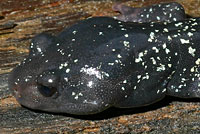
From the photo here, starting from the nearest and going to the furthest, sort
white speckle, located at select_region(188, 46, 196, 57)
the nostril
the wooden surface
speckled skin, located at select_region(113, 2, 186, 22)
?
the nostril
the wooden surface
white speckle, located at select_region(188, 46, 196, 57)
speckled skin, located at select_region(113, 2, 186, 22)

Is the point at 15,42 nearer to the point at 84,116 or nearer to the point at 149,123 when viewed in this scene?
the point at 84,116

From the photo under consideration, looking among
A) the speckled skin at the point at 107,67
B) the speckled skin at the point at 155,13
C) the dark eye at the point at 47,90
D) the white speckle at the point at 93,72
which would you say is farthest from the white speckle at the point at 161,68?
the speckled skin at the point at 155,13

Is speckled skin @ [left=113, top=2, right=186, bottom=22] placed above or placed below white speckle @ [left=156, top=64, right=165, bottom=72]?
above

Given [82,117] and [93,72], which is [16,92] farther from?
[93,72]

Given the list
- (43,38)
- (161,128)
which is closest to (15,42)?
(43,38)

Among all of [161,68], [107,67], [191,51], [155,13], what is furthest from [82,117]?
[155,13]

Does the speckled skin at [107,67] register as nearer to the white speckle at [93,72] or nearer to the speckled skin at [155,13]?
the white speckle at [93,72]

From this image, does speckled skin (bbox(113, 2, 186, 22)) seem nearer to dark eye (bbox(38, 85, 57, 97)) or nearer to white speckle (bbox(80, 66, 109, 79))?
white speckle (bbox(80, 66, 109, 79))

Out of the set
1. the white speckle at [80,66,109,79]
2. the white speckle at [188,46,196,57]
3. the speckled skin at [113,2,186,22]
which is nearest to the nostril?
the white speckle at [80,66,109,79]
